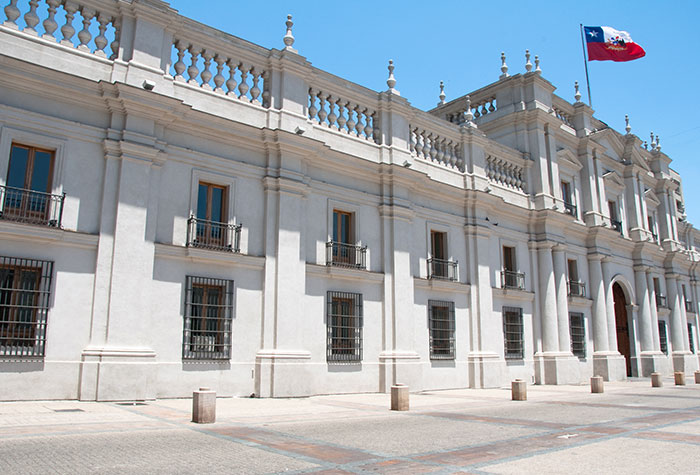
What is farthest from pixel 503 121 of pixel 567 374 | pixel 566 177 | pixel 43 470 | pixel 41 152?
pixel 43 470

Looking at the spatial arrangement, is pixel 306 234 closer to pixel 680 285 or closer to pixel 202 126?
pixel 202 126

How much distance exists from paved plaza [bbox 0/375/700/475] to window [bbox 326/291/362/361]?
319cm

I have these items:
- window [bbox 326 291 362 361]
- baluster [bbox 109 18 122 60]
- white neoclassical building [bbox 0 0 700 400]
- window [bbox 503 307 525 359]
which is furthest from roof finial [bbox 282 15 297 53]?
window [bbox 503 307 525 359]

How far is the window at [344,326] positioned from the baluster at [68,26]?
10187mm

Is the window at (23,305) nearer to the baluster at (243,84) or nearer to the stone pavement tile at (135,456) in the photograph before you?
the stone pavement tile at (135,456)

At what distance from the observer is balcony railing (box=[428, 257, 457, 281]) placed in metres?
21.8

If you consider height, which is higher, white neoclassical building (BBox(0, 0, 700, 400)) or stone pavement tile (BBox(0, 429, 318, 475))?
white neoclassical building (BBox(0, 0, 700, 400))

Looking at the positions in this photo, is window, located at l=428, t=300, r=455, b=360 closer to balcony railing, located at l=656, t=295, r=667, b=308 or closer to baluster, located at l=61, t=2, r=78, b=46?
baluster, located at l=61, t=2, r=78, b=46

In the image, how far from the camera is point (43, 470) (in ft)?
21.5

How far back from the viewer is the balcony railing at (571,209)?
93.5ft

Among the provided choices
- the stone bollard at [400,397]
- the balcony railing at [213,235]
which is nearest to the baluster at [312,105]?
the balcony railing at [213,235]

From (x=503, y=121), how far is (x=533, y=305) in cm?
903

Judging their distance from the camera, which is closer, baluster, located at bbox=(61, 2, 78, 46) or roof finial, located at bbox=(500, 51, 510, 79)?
baluster, located at bbox=(61, 2, 78, 46)

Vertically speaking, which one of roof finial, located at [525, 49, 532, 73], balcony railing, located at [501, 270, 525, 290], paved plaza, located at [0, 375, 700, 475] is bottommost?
paved plaza, located at [0, 375, 700, 475]
